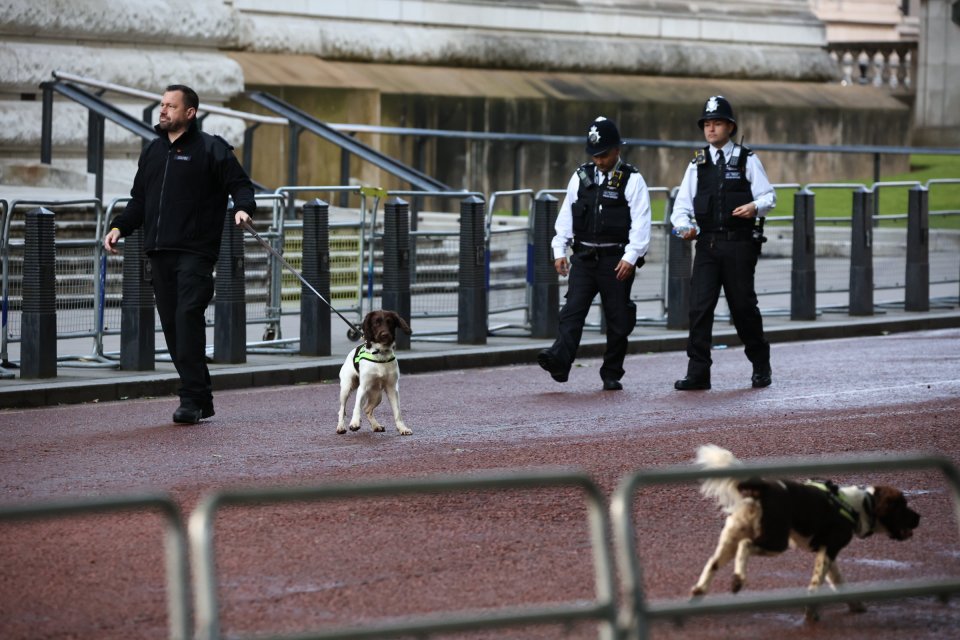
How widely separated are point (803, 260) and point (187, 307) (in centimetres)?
892

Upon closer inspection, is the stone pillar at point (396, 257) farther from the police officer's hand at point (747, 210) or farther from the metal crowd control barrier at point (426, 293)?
the police officer's hand at point (747, 210)

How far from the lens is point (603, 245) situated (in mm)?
13695

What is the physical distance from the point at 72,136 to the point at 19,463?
41.3 feet

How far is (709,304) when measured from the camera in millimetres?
13727

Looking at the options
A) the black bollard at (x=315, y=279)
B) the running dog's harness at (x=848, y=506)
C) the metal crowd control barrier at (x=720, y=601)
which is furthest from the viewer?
the black bollard at (x=315, y=279)

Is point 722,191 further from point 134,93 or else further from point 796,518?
point 134,93

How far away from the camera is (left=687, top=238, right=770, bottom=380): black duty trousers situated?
1362cm

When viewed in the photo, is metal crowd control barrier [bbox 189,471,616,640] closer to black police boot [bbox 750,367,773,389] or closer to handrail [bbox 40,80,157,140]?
black police boot [bbox 750,367,773,389]

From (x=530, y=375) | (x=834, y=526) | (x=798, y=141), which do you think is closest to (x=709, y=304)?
(x=530, y=375)

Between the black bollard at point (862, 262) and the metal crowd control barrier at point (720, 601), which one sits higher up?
the black bollard at point (862, 262)

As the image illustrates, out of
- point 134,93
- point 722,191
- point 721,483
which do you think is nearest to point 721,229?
point 722,191

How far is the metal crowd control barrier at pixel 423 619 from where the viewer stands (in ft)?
14.8

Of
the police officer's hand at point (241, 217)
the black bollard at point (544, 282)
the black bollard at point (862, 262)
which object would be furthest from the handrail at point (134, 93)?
the police officer's hand at point (241, 217)

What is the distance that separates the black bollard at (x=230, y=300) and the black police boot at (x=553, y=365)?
2523 mm
